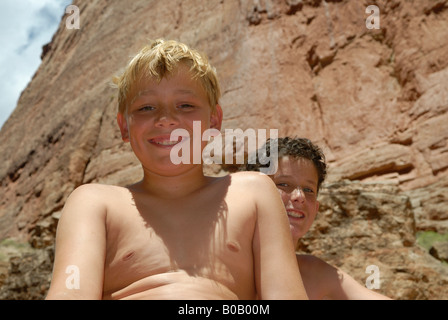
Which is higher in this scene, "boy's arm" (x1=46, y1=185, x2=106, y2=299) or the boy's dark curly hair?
the boy's dark curly hair

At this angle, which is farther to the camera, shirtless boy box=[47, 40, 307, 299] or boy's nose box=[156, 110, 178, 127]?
boy's nose box=[156, 110, 178, 127]

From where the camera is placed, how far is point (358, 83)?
7.76m

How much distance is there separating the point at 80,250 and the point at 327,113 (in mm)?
7002

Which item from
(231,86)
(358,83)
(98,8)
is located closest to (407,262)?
(358,83)

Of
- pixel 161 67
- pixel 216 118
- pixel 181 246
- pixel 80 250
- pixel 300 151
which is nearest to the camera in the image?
pixel 80 250

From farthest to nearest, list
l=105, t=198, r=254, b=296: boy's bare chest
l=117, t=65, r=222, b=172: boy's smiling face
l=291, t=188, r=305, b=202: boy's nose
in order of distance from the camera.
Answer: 1. l=291, t=188, r=305, b=202: boy's nose
2. l=117, t=65, r=222, b=172: boy's smiling face
3. l=105, t=198, r=254, b=296: boy's bare chest

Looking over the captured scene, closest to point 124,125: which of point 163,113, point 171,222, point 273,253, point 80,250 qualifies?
point 163,113

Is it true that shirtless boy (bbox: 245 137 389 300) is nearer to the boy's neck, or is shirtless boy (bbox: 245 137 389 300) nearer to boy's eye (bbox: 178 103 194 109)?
the boy's neck

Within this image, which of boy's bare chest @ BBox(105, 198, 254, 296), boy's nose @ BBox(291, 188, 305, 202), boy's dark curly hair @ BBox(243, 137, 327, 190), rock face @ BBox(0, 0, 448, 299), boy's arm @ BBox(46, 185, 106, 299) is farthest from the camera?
rock face @ BBox(0, 0, 448, 299)

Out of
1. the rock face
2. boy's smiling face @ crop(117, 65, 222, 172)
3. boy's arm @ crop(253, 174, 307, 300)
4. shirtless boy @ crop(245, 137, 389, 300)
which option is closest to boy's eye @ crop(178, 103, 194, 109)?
boy's smiling face @ crop(117, 65, 222, 172)

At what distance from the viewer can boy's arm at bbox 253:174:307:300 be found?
1236 mm

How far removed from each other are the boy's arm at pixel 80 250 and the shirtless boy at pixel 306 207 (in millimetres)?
1040

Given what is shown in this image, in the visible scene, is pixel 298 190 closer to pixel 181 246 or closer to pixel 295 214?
pixel 295 214

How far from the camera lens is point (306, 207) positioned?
2.20 m
